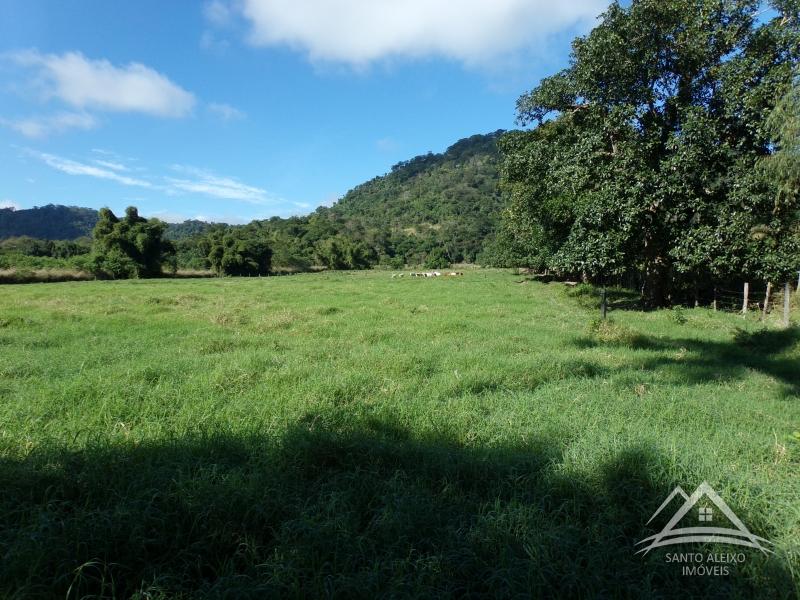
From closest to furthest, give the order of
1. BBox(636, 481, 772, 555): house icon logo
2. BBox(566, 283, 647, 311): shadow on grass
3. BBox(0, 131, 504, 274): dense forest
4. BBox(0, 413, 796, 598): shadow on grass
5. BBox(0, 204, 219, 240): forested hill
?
1. BBox(0, 413, 796, 598): shadow on grass
2. BBox(636, 481, 772, 555): house icon logo
3. BBox(566, 283, 647, 311): shadow on grass
4. BBox(0, 131, 504, 274): dense forest
5. BBox(0, 204, 219, 240): forested hill

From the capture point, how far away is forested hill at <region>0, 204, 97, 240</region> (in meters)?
120

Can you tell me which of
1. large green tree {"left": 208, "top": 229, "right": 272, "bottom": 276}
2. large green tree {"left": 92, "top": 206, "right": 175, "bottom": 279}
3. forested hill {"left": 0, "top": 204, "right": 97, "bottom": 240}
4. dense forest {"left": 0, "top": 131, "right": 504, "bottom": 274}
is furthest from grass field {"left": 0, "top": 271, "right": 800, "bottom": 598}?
forested hill {"left": 0, "top": 204, "right": 97, "bottom": 240}

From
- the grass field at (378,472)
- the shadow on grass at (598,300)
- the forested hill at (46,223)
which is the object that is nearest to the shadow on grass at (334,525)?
the grass field at (378,472)

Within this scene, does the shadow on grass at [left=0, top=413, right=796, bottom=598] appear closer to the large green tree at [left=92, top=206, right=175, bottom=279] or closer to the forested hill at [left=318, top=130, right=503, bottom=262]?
the large green tree at [left=92, top=206, right=175, bottom=279]

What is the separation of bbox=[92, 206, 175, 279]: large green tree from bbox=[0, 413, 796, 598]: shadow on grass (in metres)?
50.0

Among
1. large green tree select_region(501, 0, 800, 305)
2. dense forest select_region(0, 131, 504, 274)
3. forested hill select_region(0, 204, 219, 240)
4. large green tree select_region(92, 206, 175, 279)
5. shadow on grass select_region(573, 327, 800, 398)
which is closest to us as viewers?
shadow on grass select_region(573, 327, 800, 398)

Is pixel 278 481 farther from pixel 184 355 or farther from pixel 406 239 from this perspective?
pixel 406 239

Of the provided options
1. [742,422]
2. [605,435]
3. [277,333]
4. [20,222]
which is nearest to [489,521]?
[605,435]

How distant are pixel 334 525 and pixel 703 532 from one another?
8.46ft

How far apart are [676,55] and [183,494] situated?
14831mm

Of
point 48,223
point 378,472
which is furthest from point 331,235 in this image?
point 378,472

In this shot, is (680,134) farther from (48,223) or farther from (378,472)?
(48,223)

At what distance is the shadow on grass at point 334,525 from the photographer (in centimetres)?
259

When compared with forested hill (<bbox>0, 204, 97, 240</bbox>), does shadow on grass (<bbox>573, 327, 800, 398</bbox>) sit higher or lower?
lower
